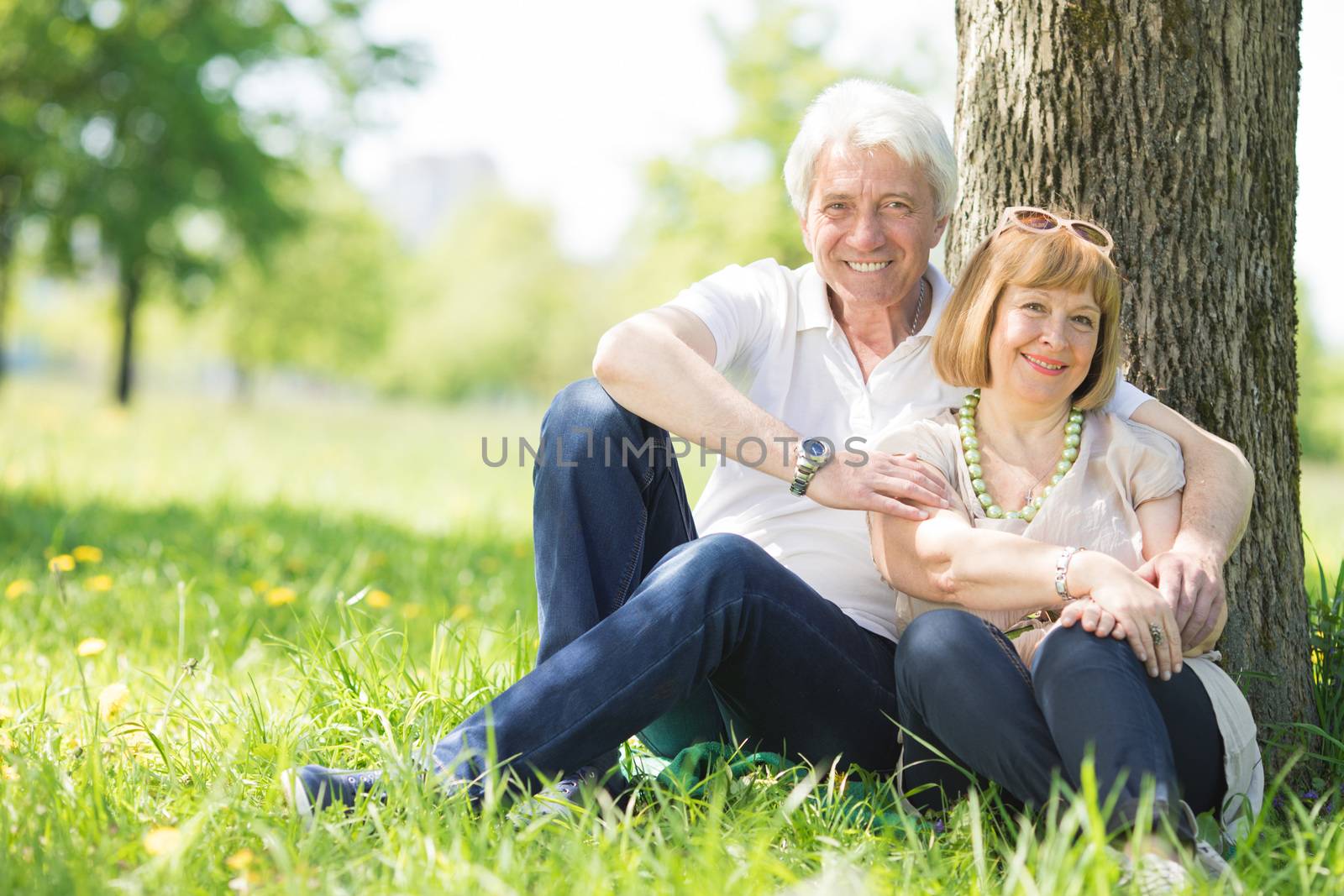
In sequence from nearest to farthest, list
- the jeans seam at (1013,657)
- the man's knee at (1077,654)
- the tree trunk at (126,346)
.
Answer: the man's knee at (1077,654), the jeans seam at (1013,657), the tree trunk at (126,346)

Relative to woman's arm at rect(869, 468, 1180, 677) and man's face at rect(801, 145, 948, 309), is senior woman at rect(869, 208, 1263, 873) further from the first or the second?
man's face at rect(801, 145, 948, 309)

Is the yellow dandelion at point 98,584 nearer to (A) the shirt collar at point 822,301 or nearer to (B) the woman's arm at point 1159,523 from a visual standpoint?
(A) the shirt collar at point 822,301

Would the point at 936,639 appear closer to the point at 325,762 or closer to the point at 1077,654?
the point at 1077,654

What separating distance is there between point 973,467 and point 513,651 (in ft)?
4.96

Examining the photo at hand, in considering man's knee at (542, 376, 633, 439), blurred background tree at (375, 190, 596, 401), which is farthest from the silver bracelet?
blurred background tree at (375, 190, 596, 401)

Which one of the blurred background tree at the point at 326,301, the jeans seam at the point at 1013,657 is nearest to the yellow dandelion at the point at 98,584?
the jeans seam at the point at 1013,657

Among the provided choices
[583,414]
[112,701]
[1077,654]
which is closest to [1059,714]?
[1077,654]

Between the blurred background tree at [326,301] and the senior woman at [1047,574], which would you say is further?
the blurred background tree at [326,301]

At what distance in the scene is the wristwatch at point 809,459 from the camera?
2.34 m

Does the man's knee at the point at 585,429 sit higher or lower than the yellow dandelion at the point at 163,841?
higher

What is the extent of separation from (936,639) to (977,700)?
0.13 m

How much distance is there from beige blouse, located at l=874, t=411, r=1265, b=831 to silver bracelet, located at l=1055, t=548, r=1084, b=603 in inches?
3.8

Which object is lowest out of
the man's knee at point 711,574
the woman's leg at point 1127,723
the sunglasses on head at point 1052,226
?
the woman's leg at point 1127,723

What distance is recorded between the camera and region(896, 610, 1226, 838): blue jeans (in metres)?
1.86
